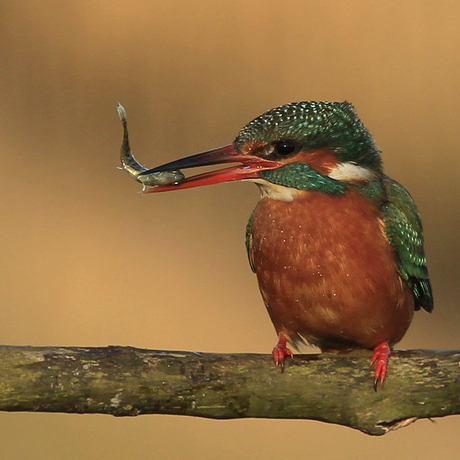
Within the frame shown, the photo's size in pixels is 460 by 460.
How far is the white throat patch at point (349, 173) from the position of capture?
2119 millimetres

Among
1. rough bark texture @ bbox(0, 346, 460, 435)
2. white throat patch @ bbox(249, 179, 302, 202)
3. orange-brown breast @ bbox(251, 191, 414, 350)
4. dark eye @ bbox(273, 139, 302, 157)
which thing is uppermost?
dark eye @ bbox(273, 139, 302, 157)

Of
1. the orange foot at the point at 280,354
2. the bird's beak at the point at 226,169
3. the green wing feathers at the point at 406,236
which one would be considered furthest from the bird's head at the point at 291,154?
the orange foot at the point at 280,354

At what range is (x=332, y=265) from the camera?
2098 mm

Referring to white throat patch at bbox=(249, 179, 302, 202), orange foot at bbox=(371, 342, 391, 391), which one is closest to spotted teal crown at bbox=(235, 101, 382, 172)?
white throat patch at bbox=(249, 179, 302, 202)

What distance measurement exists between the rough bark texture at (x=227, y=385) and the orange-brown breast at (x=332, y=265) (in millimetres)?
164

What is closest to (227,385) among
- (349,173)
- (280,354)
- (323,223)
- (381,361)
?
(280,354)

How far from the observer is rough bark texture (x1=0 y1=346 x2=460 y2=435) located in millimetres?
1683

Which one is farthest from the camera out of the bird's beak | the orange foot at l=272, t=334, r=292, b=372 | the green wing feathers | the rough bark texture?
the green wing feathers

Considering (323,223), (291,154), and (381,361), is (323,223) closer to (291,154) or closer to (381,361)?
(291,154)

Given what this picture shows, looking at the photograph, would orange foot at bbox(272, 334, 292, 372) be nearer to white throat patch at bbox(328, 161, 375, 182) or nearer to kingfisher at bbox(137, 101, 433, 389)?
kingfisher at bbox(137, 101, 433, 389)

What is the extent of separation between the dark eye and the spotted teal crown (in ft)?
0.04

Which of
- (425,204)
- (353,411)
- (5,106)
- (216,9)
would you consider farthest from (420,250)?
(5,106)

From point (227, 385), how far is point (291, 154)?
1.96 ft

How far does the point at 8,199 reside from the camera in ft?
12.8
